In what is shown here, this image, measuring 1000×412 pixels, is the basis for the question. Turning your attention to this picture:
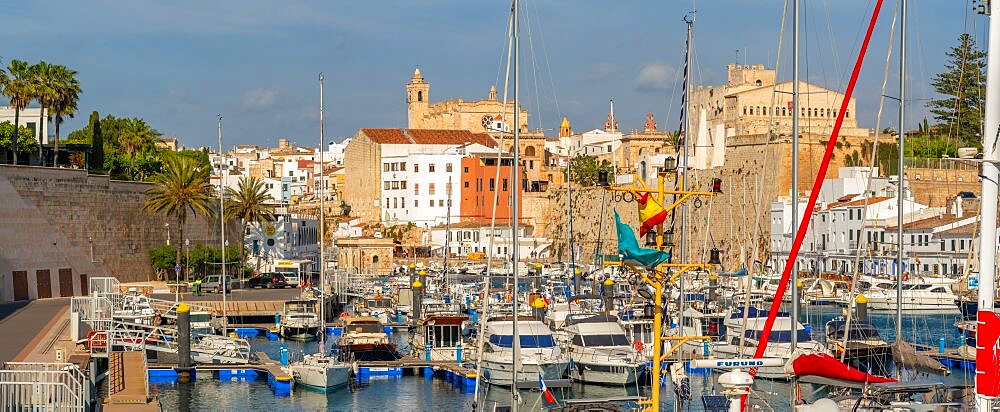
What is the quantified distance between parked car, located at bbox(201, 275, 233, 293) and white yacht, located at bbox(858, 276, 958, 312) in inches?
1074

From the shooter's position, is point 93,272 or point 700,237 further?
point 700,237

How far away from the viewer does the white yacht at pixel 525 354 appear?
32.8 metres

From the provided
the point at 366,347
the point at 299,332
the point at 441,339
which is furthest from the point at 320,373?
the point at 299,332

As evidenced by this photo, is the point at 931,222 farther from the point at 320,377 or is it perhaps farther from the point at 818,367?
the point at 818,367

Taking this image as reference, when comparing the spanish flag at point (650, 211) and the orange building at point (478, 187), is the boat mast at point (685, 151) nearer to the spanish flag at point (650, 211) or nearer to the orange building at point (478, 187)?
the spanish flag at point (650, 211)

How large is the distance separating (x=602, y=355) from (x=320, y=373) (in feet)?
24.0

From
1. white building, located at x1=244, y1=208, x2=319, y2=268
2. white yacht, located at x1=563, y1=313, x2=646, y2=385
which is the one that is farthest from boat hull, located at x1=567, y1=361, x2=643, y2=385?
white building, located at x1=244, y1=208, x2=319, y2=268

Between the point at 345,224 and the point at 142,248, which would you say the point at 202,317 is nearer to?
the point at 142,248

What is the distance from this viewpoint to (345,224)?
384 feet

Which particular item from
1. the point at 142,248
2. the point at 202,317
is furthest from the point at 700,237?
the point at 202,317

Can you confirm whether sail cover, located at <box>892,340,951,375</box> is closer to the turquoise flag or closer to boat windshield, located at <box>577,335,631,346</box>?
boat windshield, located at <box>577,335,631,346</box>

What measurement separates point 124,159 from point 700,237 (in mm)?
35312

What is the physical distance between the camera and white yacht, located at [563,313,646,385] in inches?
1305

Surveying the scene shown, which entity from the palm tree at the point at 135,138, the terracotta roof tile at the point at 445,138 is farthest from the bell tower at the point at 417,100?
the palm tree at the point at 135,138
